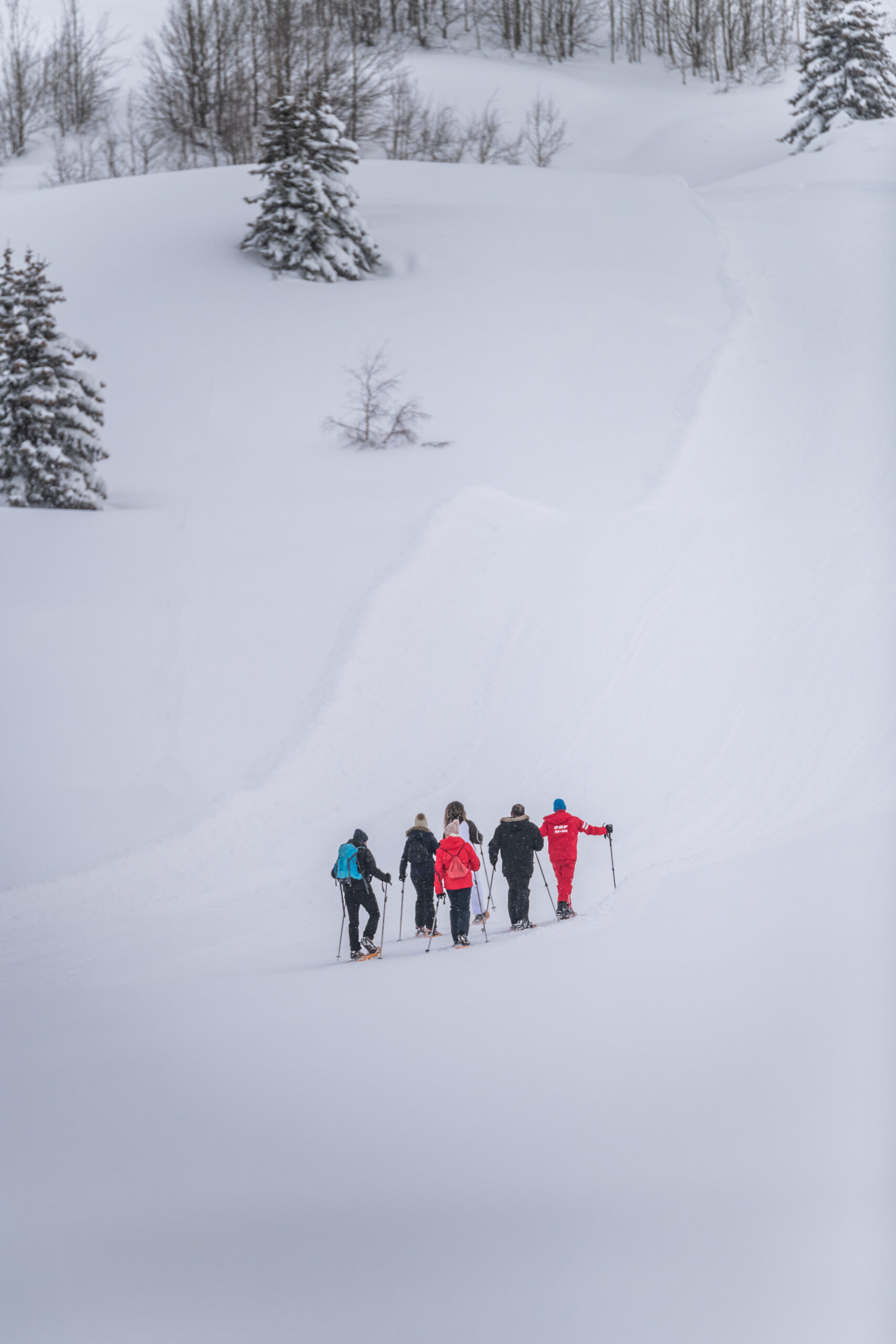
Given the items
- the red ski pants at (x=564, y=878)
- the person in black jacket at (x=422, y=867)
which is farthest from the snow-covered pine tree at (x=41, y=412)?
the red ski pants at (x=564, y=878)

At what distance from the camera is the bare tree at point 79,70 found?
29.5 m

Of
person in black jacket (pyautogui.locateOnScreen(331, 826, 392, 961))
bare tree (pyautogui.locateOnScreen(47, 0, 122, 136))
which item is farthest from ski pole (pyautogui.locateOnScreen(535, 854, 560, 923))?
bare tree (pyautogui.locateOnScreen(47, 0, 122, 136))

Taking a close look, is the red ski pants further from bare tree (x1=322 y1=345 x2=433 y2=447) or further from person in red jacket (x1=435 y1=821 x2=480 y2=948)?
bare tree (x1=322 y1=345 x2=433 y2=447)

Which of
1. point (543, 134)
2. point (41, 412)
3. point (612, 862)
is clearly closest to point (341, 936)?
point (612, 862)

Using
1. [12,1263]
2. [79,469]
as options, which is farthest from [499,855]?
[79,469]

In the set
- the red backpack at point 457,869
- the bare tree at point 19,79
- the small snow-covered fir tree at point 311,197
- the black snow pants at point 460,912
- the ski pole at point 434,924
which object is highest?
the bare tree at point 19,79

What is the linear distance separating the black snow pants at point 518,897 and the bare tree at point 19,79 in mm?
31914

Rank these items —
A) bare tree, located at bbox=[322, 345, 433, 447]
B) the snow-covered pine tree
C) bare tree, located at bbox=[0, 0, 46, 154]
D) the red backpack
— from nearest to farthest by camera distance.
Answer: the red backpack → the snow-covered pine tree → bare tree, located at bbox=[322, 345, 433, 447] → bare tree, located at bbox=[0, 0, 46, 154]

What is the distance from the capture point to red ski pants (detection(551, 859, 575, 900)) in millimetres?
7500

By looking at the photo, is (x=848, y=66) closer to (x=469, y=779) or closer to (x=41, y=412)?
(x=41, y=412)

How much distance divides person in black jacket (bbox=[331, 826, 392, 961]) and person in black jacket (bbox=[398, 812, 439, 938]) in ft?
0.95

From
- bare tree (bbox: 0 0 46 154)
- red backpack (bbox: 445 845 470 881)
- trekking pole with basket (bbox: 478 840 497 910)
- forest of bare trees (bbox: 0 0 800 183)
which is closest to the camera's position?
red backpack (bbox: 445 845 470 881)

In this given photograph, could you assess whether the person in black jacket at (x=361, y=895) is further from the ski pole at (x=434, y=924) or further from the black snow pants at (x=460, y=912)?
the black snow pants at (x=460, y=912)

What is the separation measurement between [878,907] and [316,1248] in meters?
4.19
